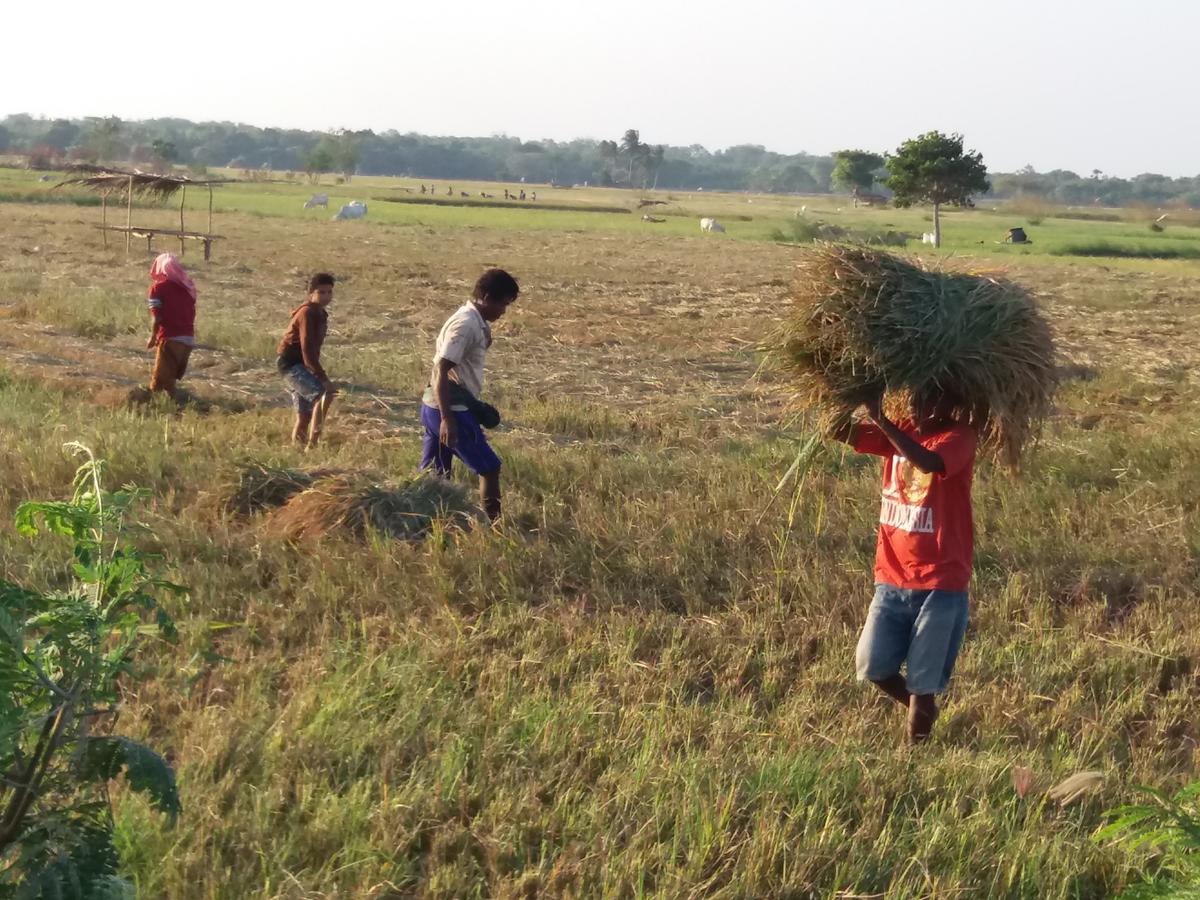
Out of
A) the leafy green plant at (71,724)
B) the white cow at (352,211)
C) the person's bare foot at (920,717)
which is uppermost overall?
the white cow at (352,211)

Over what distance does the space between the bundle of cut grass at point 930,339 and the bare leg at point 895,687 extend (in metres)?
0.92

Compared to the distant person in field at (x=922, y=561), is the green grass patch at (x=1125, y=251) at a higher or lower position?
higher

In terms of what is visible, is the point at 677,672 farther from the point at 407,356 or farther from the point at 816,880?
the point at 407,356

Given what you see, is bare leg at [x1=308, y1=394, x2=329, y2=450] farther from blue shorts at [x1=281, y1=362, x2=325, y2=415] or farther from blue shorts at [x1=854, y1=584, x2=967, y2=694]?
blue shorts at [x1=854, y1=584, x2=967, y2=694]

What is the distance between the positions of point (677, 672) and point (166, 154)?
121 meters

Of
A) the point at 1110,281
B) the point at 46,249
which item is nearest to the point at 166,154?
the point at 46,249

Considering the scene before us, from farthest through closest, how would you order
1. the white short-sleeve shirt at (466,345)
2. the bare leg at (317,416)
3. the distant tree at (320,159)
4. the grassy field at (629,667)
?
1. the distant tree at (320,159)
2. the bare leg at (317,416)
3. the white short-sleeve shirt at (466,345)
4. the grassy field at (629,667)

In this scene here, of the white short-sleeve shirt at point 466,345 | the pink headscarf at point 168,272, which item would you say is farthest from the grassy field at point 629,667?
the pink headscarf at point 168,272

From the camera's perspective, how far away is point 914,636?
4402 mm

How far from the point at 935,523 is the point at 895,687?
660 mm

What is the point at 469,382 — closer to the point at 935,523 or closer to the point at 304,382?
the point at 304,382

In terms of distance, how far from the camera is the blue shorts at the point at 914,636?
4332 millimetres

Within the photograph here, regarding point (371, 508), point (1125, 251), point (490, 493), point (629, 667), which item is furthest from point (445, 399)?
point (1125, 251)

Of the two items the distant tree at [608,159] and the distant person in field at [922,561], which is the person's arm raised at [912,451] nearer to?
the distant person in field at [922,561]
